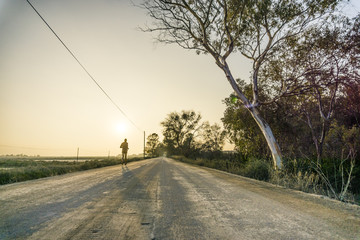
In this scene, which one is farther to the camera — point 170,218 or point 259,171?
point 259,171

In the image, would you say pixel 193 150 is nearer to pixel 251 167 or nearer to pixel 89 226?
pixel 251 167

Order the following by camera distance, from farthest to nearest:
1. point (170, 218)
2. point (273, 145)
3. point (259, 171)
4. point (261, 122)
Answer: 1. point (261, 122)
2. point (273, 145)
3. point (259, 171)
4. point (170, 218)

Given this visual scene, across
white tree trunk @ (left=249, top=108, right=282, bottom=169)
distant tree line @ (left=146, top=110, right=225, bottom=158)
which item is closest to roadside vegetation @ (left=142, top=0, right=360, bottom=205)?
white tree trunk @ (left=249, top=108, right=282, bottom=169)

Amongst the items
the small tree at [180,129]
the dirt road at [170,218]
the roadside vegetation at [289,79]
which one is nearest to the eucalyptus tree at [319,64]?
the roadside vegetation at [289,79]

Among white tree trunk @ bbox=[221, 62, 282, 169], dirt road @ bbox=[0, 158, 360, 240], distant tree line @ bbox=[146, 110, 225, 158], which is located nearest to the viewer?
dirt road @ bbox=[0, 158, 360, 240]

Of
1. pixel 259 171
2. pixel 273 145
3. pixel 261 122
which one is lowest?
pixel 259 171

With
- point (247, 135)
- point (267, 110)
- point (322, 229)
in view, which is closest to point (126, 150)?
point (247, 135)

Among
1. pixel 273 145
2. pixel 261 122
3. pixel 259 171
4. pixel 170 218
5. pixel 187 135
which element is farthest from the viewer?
pixel 187 135

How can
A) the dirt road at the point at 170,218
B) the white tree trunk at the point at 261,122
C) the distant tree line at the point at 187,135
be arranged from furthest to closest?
the distant tree line at the point at 187,135 < the white tree trunk at the point at 261,122 < the dirt road at the point at 170,218

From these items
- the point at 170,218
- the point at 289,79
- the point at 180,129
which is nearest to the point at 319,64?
the point at 289,79

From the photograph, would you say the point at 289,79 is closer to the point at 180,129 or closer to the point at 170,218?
the point at 170,218

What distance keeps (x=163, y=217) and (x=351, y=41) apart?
14039 millimetres

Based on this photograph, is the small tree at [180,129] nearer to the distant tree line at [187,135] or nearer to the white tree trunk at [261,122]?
the distant tree line at [187,135]

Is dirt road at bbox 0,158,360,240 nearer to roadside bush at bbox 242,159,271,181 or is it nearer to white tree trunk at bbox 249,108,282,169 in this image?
roadside bush at bbox 242,159,271,181
